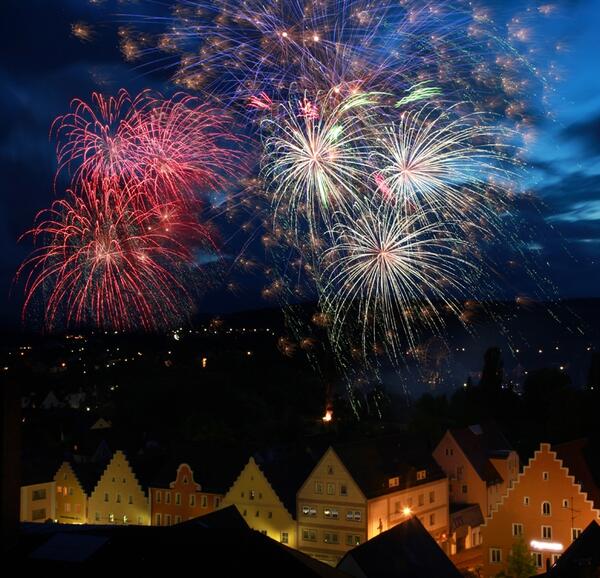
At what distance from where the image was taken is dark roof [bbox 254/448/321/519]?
128 feet

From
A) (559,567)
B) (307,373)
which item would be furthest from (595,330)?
(559,567)

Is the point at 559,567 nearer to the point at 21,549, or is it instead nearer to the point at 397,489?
the point at 397,489

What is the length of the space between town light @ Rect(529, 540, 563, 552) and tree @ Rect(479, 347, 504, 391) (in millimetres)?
38737

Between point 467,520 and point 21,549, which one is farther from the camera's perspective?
point 467,520

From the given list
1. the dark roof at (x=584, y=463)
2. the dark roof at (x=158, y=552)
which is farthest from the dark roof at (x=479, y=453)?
the dark roof at (x=158, y=552)

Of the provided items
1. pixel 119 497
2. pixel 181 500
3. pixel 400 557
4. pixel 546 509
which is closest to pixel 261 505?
pixel 181 500

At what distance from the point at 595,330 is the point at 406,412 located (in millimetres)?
45009

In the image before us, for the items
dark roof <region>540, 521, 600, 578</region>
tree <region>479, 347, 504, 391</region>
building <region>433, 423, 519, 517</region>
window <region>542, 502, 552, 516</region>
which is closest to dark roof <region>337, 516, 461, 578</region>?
dark roof <region>540, 521, 600, 578</region>

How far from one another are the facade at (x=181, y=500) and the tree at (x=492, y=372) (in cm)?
3728

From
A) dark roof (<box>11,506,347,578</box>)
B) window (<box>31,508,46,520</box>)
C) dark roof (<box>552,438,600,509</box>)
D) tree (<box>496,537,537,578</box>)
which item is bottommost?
tree (<box>496,537,537,578</box>)

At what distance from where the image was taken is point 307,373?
87000 mm

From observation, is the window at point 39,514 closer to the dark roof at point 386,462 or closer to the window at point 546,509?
the dark roof at point 386,462

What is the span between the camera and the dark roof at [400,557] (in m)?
26.1

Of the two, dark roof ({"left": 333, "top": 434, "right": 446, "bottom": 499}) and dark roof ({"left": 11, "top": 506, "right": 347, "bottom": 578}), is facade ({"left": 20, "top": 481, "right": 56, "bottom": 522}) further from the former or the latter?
dark roof ({"left": 11, "top": 506, "right": 347, "bottom": 578})
